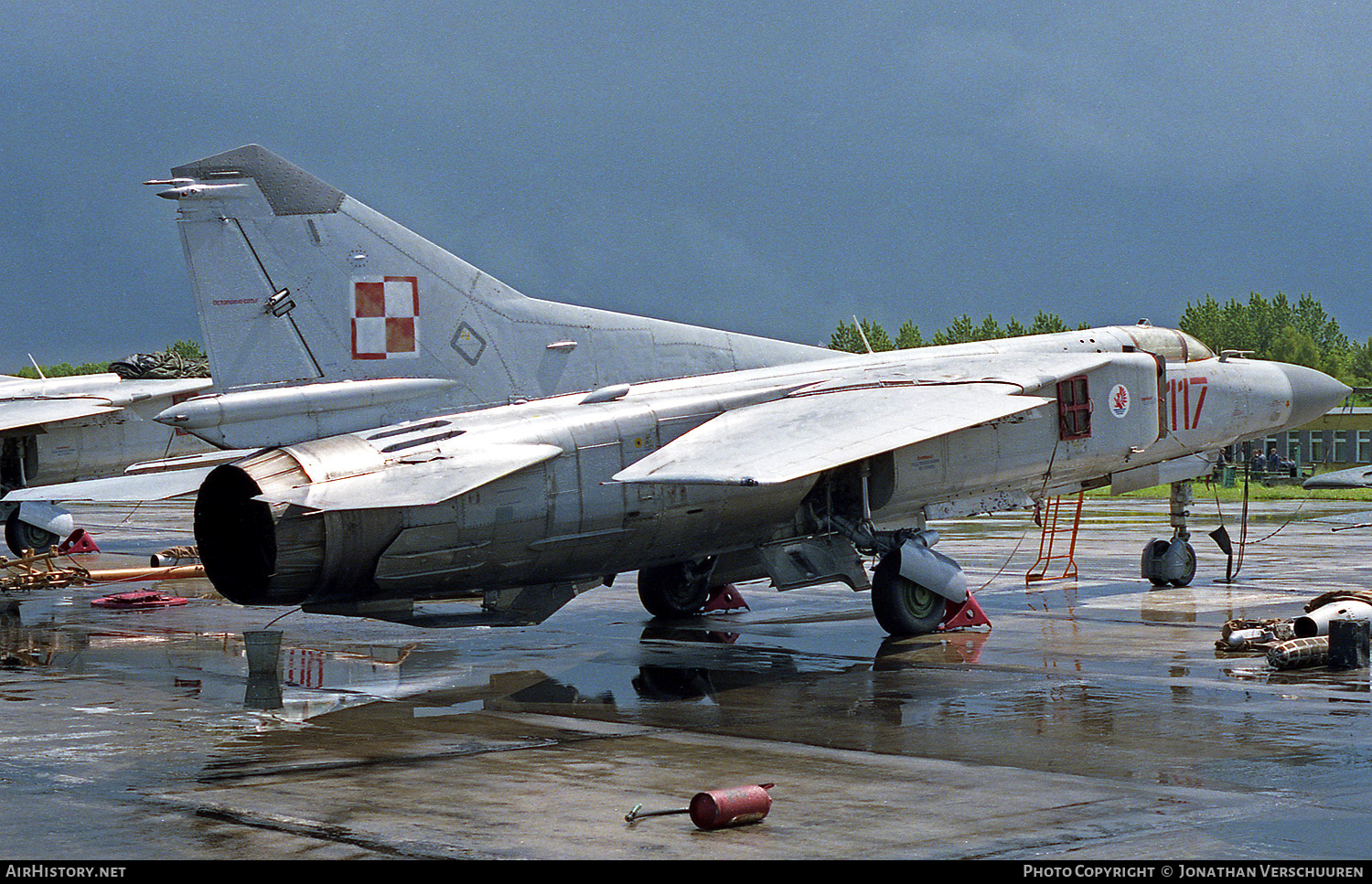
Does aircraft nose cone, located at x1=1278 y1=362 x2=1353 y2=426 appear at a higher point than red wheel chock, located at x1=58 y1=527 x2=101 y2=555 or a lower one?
higher

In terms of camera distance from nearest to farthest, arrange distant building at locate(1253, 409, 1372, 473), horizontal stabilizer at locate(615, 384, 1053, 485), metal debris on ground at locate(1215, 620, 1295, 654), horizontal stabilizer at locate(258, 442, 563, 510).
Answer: horizontal stabilizer at locate(258, 442, 563, 510) → horizontal stabilizer at locate(615, 384, 1053, 485) → metal debris on ground at locate(1215, 620, 1295, 654) → distant building at locate(1253, 409, 1372, 473)

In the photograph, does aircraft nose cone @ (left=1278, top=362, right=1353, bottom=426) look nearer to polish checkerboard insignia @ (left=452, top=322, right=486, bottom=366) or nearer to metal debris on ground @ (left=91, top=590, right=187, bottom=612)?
polish checkerboard insignia @ (left=452, top=322, right=486, bottom=366)

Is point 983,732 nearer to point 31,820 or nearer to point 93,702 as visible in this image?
point 31,820

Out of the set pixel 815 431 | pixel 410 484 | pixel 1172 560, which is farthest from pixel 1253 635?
pixel 410 484

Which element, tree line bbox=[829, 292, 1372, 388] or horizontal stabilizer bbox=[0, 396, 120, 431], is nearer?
horizontal stabilizer bbox=[0, 396, 120, 431]

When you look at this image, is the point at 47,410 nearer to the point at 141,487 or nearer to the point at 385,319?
the point at 141,487

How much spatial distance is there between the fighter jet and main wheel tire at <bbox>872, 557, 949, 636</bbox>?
1479 cm

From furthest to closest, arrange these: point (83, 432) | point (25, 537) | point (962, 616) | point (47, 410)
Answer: point (25, 537)
point (83, 432)
point (47, 410)
point (962, 616)

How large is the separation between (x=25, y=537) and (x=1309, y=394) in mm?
22575

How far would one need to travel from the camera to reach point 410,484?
11.1m

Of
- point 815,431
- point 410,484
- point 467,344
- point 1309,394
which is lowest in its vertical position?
point 410,484

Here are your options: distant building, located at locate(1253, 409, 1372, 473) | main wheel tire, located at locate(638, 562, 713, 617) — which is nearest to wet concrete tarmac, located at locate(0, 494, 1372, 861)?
main wheel tire, located at locate(638, 562, 713, 617)

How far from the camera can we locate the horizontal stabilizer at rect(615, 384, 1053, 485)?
1136 centimetres
